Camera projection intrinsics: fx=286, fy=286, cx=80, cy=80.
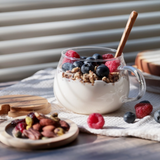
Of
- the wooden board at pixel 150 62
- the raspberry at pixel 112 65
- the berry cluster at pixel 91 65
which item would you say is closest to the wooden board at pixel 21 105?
the berry cluster at pixel 91 65

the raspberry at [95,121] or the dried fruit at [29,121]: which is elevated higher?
the dried fruit at [29,121]

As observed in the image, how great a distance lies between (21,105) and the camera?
97 centimetres

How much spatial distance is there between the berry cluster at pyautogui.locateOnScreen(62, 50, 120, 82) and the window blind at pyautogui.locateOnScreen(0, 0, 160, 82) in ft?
2.16

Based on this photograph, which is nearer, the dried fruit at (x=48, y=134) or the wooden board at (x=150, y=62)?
the dried fruit at (x=48, y=134)

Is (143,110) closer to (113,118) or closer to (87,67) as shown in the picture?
(113,118)

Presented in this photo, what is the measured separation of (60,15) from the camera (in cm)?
162

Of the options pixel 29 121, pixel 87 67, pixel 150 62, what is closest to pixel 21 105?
pixel 29 121

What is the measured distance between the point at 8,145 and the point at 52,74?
2.48 feet

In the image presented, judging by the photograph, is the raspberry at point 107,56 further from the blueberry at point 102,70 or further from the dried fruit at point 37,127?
the dried fruit at point 37,127

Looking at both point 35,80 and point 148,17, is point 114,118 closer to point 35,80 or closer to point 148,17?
point 35,80

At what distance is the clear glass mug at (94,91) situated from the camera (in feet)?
3.09

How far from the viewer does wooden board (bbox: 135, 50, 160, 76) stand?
1287mm

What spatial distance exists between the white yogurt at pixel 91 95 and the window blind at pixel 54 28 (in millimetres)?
660

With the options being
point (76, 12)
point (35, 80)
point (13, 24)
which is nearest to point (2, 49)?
point (13, 24)
